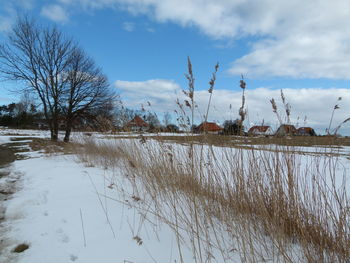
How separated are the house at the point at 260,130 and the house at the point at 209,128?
39cm

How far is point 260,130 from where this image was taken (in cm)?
192

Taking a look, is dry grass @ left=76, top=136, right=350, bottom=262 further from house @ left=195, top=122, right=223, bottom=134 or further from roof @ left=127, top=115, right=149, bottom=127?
roof @ left=127, top=115, right=149, bottom=127

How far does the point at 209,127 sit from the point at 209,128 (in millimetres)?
13

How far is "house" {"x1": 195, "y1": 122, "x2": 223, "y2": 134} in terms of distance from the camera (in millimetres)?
1954

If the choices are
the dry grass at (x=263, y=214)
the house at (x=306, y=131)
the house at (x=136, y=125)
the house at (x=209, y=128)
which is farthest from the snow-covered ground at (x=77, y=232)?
the house at (x=306, y=131)

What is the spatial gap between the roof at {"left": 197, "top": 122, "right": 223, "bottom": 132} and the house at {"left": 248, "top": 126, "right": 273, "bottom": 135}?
1.35 ft

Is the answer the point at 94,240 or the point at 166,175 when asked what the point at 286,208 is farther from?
the point at 94,240

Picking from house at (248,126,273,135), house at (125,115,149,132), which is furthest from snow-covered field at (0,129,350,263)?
house at (125,115,149,132)

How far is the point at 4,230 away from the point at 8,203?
0.79 m

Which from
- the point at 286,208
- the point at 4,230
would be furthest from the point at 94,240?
the point at 286,208

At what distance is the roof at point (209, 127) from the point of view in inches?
76.7

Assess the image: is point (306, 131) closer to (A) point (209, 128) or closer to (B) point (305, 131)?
(B) point (305, 131)

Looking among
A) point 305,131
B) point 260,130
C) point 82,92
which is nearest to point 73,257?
point 260,130

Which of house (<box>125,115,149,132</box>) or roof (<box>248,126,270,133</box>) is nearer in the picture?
roof (<box>248,126,270,133</box>)
